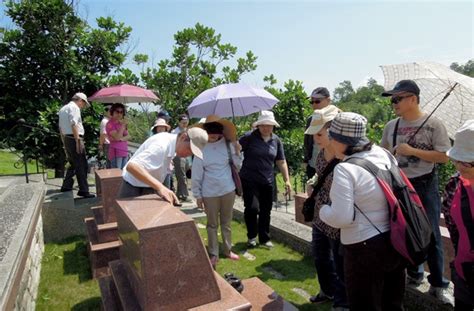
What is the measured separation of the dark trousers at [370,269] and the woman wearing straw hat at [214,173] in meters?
2.36

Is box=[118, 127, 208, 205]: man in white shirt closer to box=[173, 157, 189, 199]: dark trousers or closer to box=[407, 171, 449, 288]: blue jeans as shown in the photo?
box=[407, 171, 449, 288]: blue jeans

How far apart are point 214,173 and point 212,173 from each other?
0.02 m

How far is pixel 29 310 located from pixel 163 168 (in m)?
1.91


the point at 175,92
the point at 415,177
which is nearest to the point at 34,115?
the point at 175,92

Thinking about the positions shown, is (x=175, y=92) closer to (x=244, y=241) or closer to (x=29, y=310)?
(x=244, y=241)

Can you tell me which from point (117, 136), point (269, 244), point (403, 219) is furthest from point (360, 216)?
point (117, 136)

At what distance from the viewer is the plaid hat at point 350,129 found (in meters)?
2.29

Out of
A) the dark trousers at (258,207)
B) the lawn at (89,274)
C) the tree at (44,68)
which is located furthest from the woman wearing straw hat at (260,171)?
the tree at (44,68)

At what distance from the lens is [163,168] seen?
10.2 ft

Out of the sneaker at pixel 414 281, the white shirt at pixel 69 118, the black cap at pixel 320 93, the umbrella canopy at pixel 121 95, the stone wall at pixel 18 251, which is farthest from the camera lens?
the umbrella canopy at pixel 121 95

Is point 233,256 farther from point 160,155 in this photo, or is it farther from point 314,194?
point 160,155

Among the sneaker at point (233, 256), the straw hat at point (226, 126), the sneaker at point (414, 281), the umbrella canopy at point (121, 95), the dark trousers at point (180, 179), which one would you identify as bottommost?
the sneaker at point (233, 256)

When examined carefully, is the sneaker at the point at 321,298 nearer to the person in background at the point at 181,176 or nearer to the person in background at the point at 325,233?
the person in background at the point at 325,233

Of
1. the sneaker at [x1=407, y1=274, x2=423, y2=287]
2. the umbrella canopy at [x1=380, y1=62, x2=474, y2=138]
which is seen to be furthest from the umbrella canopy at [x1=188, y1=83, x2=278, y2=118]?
the sneaker at [x1=407, y1=274, x2=423, y2=287]
